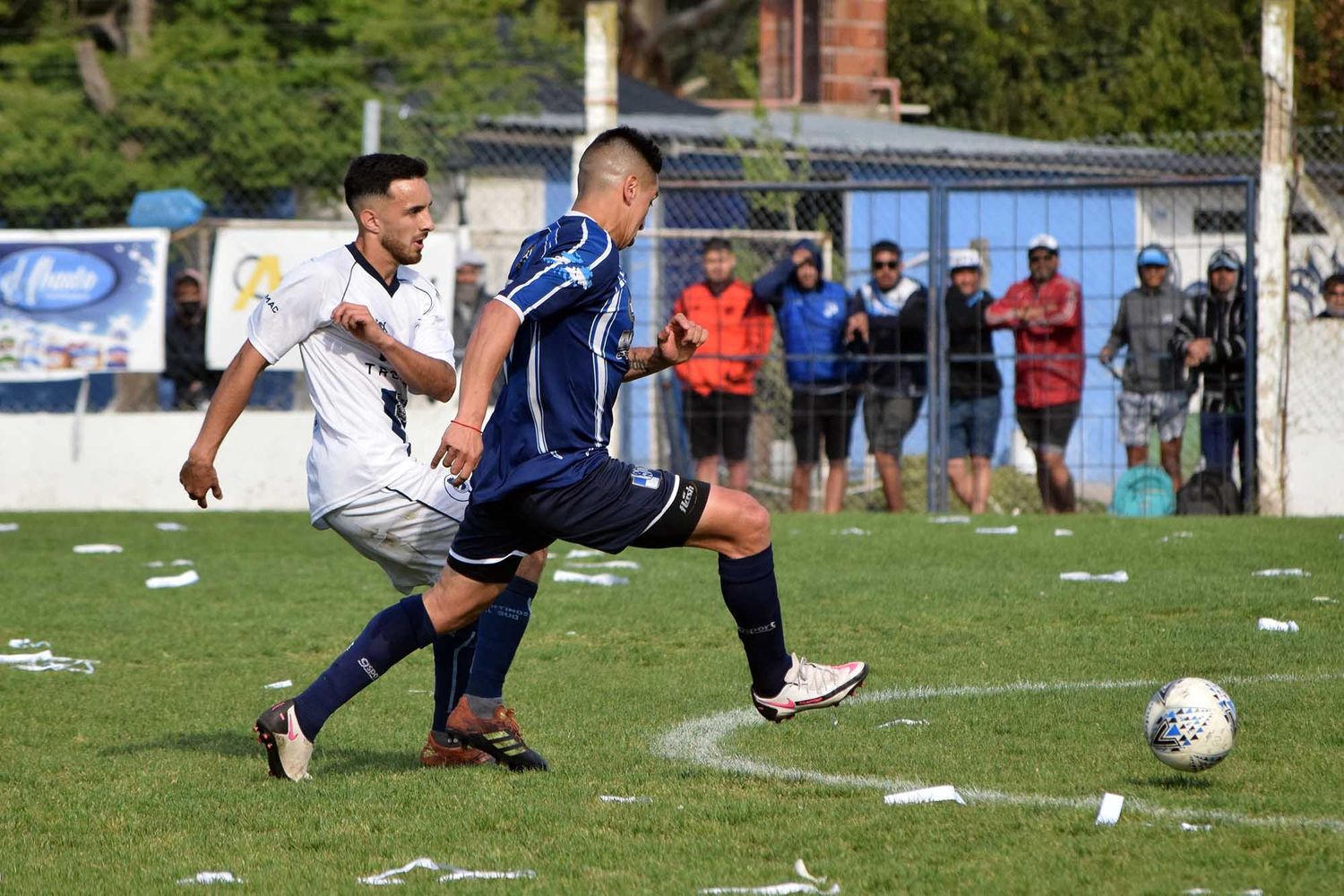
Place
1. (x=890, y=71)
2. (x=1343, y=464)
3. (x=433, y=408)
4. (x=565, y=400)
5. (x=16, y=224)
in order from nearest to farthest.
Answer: (x=565, y=400) → (x=1343, y=464) → (x=433, y=408) → (x=16, y=224) → (x=890, y=71)

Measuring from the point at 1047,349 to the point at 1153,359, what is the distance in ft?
2.77

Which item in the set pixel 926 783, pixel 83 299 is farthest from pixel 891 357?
pixel 926 783

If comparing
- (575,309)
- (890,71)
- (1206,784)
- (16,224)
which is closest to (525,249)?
(575,309)

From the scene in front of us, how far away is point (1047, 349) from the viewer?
569 inches

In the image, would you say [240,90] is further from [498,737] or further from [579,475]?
[579,475]

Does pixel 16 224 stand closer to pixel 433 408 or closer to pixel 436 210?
pixel 436 210

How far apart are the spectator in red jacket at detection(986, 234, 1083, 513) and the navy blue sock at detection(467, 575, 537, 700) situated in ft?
29.9

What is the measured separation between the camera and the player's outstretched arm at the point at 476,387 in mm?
5039

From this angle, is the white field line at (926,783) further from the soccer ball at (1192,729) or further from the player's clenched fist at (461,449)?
the player's clenched fist at (461,449)

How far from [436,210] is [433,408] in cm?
662

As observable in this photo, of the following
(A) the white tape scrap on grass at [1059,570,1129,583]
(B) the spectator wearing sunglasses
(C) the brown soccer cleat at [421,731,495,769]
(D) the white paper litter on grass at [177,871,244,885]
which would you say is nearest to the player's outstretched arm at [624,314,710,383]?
(C) the brown soccer cleat at [421,731,495,769]

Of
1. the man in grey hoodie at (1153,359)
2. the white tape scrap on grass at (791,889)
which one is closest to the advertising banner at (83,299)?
the man in grey hoodie at (1153,359)

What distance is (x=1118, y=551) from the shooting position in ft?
36.6

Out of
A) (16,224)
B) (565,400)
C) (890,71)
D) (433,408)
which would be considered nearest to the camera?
(565,400)
